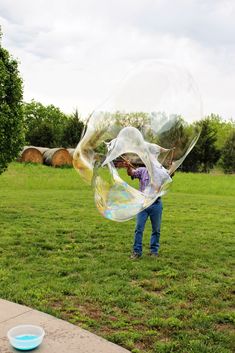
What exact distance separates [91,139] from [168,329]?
2128mm

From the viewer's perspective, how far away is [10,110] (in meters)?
10.7

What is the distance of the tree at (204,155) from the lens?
36.2 metres

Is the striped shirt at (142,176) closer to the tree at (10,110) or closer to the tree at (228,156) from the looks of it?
the tree at (10,110)

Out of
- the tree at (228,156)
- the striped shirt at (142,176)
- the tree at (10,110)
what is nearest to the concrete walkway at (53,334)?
the striped shirt at (142,176)

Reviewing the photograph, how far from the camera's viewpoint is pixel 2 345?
4062 millimetres

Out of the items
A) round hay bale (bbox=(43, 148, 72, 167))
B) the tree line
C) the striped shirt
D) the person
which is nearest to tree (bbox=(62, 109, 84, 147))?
the tree line

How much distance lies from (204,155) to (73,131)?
10405mm

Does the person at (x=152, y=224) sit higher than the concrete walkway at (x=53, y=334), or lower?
higher

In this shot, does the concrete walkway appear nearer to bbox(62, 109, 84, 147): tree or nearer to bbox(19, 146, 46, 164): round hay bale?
bbox(19, 146, 46, 164): round hay bale

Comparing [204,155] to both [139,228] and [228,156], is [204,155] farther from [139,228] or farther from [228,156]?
[139,228]

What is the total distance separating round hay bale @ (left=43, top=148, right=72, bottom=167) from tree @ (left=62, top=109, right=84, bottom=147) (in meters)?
8.90

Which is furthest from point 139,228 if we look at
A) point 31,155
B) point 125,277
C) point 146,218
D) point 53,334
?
point 31,155

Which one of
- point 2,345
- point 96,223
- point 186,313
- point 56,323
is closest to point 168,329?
point 186,313

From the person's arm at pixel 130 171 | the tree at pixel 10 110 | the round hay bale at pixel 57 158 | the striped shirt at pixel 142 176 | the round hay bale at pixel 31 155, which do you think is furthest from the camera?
the round hay bale at pixel 31 155
